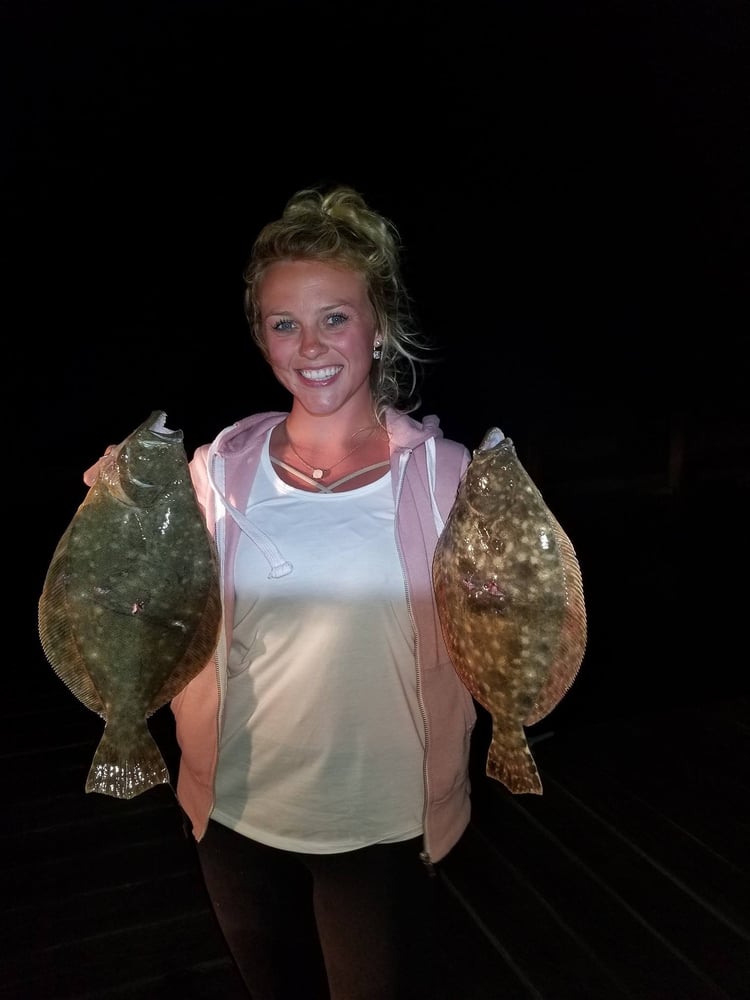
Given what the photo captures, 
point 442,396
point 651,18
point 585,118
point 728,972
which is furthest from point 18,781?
point 442,396

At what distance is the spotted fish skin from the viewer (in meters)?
1.18

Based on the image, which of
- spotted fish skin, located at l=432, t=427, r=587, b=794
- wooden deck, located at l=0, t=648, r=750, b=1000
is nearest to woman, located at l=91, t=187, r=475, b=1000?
spotted fish skin, located at l=432, t=427, r=587, b=794

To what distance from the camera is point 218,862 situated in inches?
57.4

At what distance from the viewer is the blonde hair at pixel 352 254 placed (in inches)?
56.9

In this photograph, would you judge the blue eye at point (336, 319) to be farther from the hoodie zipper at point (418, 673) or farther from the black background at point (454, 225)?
the black background at point (454, 225)

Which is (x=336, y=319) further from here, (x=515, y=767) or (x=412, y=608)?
(x=515, y=767)

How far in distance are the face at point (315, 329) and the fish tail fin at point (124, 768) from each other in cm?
68

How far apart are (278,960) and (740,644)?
412 cm

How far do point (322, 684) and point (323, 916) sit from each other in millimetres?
467

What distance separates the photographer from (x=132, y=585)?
3.94 ft

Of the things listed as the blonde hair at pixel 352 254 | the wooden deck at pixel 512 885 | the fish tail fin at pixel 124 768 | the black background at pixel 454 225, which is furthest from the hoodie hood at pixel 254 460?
the black background at pixel 454 225

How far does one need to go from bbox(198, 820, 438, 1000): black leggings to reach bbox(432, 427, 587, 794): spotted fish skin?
390mm

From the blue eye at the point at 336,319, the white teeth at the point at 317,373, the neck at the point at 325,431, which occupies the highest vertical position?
the blue eye at the point at 336,319

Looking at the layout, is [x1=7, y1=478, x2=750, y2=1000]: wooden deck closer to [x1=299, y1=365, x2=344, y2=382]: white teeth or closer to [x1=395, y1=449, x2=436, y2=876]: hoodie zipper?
[x1=395, y1=449, x2=436, y2=876]: hoodie zipper
